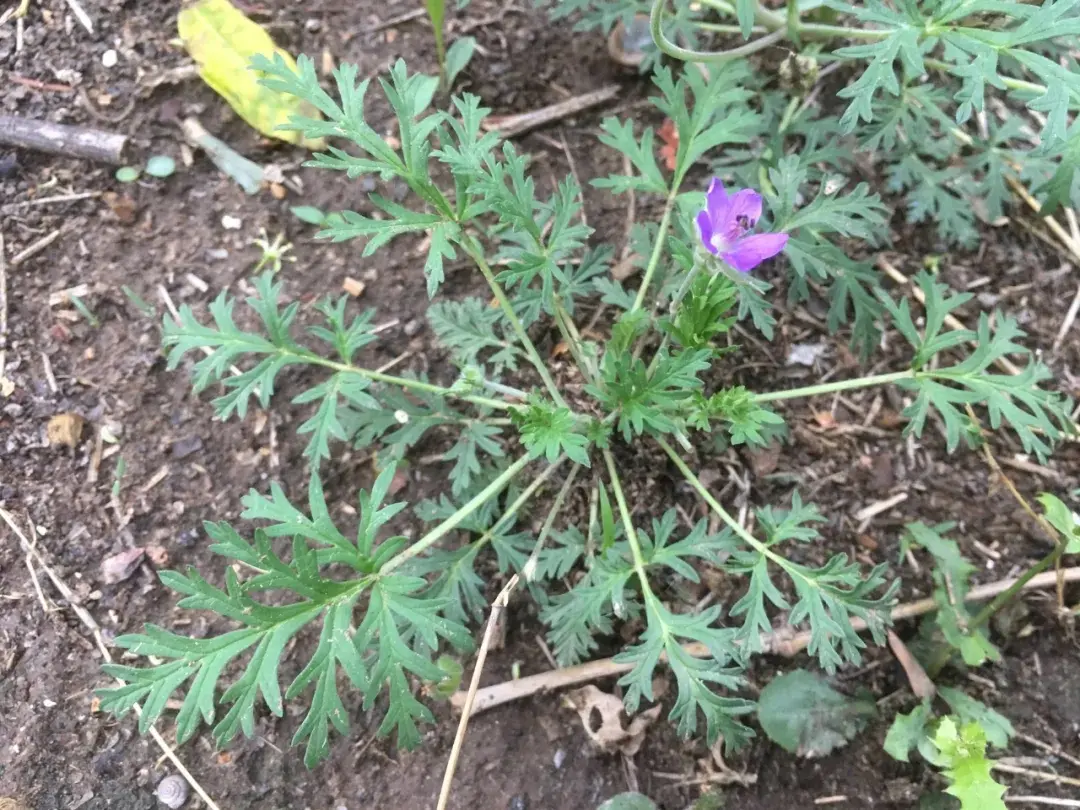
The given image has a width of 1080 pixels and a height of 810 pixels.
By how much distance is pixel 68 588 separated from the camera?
2262 mm

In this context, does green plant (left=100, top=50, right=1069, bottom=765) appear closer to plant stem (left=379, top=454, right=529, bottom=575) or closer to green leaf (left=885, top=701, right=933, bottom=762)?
plant stem (left=379, top=454, right=529, bottom=575)

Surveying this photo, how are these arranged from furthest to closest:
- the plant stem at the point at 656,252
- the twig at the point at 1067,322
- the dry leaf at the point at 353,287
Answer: the twig at the point at 1067,322
the dry leaf at the point at 353,287
the plant stem at the point at 656,252

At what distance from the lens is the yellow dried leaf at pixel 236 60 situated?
8.84 feet

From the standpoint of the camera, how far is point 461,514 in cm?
213

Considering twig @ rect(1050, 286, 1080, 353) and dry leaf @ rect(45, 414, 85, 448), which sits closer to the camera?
dry leaf @ rect(45, 414, 85, 448)

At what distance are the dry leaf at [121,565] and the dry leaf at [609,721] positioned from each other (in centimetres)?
123

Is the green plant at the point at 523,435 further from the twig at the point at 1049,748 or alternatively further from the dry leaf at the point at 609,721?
the twig at the point at 1049,748

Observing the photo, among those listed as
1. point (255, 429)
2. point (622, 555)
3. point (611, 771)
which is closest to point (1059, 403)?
point (622, 555)

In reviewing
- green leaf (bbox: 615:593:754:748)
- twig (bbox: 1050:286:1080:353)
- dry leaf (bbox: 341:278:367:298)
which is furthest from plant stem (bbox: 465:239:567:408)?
twig (bbox: 1050:286:1080:353)

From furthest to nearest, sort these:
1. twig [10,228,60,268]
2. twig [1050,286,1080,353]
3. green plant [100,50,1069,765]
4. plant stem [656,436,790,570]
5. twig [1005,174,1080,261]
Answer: twig [1005,174,1080,261] → twig [1050,286,1080,353] → twig [10,228,60,268] → plant stem [656,436,790,570] → green plant [100,50,1069,765]

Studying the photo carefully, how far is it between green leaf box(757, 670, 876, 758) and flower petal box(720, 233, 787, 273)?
1149 millimetres

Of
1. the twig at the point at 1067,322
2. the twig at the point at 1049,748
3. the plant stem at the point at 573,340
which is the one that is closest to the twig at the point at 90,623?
the plant stem at the point at 573,340

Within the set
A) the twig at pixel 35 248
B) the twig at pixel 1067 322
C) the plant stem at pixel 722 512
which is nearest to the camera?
the plant stem at pixel 722 512

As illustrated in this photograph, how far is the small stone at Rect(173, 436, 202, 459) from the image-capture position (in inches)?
96.2
